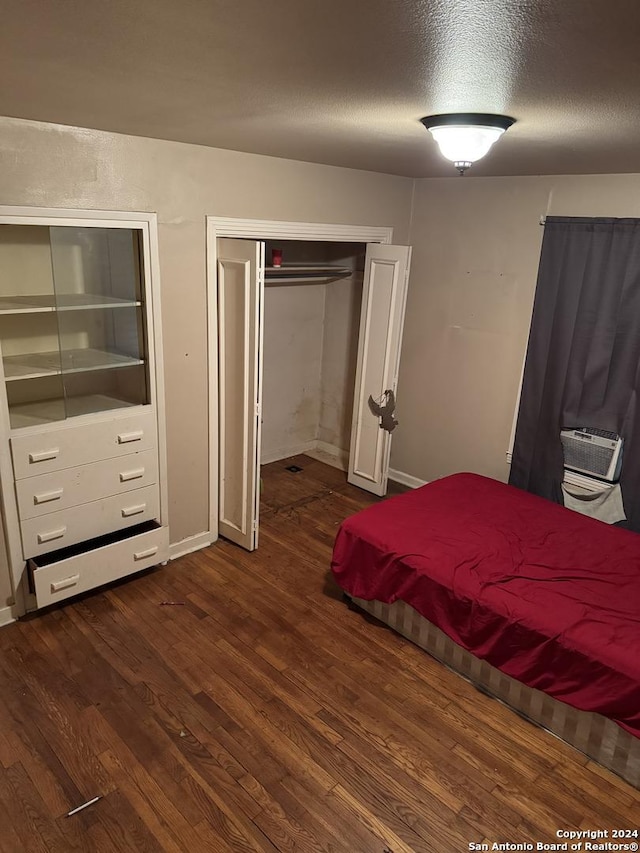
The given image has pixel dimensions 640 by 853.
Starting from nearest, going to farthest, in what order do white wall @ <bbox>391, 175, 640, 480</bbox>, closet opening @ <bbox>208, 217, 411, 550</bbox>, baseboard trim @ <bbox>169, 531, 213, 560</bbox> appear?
1. closet opening @ <bbox>208, 217, 411, 550</bbox>
2. baseboard trim @ <bbox>169, 531, 213, 560</bbox>
3. white wall @ <bbox>391, 175, 640, 480</bbox>

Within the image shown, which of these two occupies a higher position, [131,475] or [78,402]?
[78,402]

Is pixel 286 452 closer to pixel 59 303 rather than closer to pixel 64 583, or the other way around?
pixel 64 583

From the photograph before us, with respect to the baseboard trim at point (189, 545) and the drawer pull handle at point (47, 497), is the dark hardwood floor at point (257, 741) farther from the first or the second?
the drawer pull handle at point (47, 497)

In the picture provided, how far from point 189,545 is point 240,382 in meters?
1.09

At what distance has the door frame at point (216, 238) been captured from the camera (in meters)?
3.36

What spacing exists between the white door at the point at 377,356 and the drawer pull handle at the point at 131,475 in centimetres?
186

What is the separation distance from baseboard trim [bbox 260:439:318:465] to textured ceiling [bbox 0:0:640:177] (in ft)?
10.0

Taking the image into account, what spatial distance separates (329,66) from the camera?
148 cm

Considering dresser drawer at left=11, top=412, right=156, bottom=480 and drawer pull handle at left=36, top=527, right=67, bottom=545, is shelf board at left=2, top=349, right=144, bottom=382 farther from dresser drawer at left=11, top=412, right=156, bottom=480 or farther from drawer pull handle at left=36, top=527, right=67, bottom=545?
drawer pull handle at left=36, top=527, right=67, bottom=545

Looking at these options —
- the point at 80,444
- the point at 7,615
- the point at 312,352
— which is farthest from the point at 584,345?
the point at 7,615

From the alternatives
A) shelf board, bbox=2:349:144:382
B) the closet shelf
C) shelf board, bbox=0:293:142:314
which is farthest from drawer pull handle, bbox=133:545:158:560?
the closet shelf

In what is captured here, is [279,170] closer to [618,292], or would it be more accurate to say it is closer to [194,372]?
[194,372]

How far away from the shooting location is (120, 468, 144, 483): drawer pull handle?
3.26 m

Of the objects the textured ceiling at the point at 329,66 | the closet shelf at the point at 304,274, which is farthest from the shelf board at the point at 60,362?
the closet shelf at the point at 304,274
